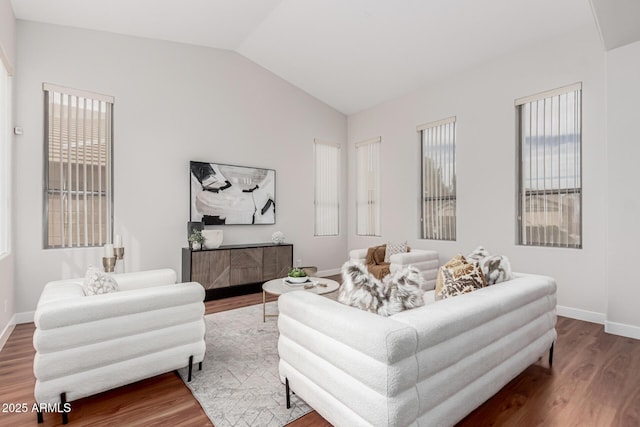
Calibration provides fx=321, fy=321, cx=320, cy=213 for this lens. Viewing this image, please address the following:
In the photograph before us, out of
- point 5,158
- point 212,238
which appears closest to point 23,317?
point 5,158

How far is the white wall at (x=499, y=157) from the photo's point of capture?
372 cm

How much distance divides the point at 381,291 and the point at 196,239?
3.56m

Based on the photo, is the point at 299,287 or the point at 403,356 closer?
the point at 403,356

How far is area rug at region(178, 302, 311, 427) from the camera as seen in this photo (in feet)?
6.55

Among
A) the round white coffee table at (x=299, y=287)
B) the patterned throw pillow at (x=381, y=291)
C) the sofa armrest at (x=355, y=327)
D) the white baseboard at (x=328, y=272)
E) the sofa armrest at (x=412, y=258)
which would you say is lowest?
the white baseboard at (x=328, y=272)

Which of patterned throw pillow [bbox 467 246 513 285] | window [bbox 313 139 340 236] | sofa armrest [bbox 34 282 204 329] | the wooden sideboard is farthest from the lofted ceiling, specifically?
sofa armrest [bbox 34 282 204 329]

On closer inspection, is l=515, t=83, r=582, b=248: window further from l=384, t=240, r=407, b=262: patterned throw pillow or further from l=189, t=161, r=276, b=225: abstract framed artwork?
l=189, t=161, r=276, b=225: abstract framed artwork

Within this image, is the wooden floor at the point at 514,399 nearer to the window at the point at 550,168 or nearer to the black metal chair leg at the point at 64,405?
the black metal chair leg at the point at 64,405

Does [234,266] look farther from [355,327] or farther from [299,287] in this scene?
[355,327]

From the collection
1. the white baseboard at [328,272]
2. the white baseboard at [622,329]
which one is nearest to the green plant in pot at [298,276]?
the white baseboard at [328,272]

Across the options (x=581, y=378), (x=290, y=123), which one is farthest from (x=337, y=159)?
(x=581, y=378)

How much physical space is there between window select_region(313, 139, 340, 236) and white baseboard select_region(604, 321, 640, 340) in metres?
4.46

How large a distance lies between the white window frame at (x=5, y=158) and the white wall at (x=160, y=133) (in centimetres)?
21

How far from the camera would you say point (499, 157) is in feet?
14.8
